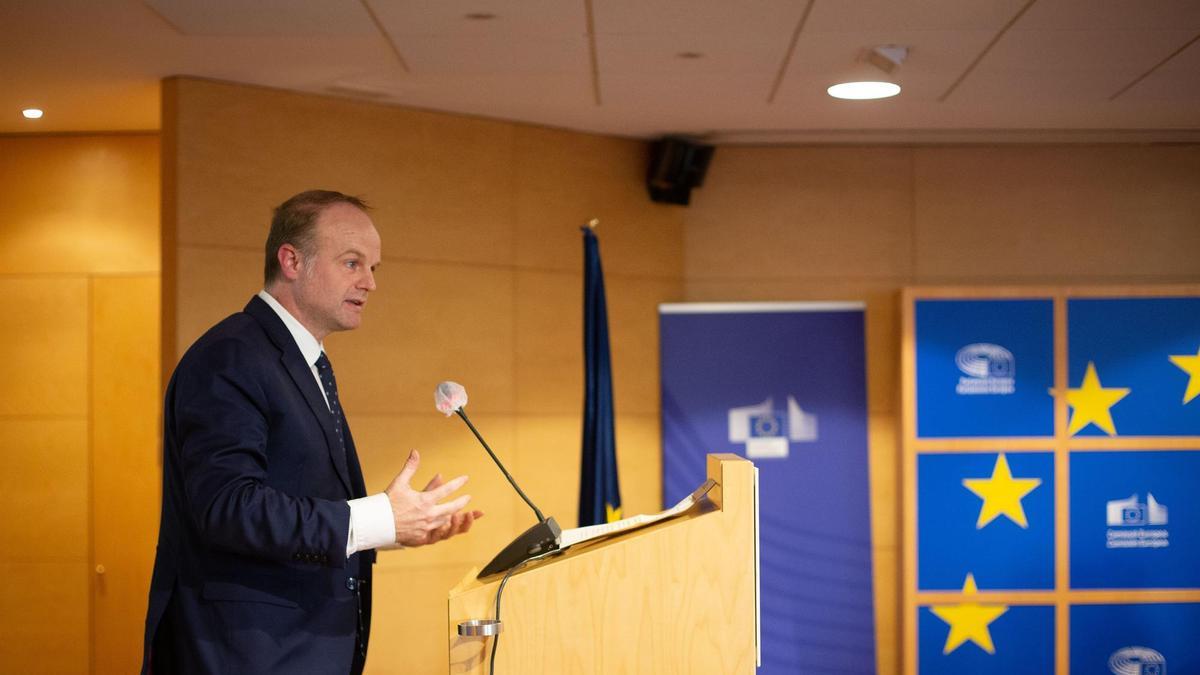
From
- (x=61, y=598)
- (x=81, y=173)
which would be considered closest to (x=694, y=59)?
(x=81, y=173)

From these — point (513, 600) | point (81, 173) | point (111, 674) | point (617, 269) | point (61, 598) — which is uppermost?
point (81, 173)

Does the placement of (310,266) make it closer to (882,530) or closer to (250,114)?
(250,114)

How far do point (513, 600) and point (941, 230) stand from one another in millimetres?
4415

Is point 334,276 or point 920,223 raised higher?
point 920,223

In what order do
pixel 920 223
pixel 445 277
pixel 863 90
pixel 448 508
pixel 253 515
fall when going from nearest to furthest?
pixel 253 515
pixel 448 508
pixel 863 90
pixel 445 277
pixel 920 223

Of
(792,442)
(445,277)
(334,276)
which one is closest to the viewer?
(334,276)

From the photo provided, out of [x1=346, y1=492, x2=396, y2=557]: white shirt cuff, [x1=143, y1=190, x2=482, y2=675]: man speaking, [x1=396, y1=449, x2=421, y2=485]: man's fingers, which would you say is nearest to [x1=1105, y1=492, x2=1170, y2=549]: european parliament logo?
[x1=143, y1=190, x2=482, y2=675]: man speaking

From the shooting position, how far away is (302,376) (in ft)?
7.57

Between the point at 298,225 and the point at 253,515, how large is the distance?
647 mm

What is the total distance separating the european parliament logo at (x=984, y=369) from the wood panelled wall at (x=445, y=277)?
1417mm

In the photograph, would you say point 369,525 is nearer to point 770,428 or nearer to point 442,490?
point 442,490

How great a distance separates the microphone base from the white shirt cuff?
270mm

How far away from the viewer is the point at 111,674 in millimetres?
5801

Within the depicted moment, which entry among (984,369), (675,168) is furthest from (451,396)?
(984,369)
